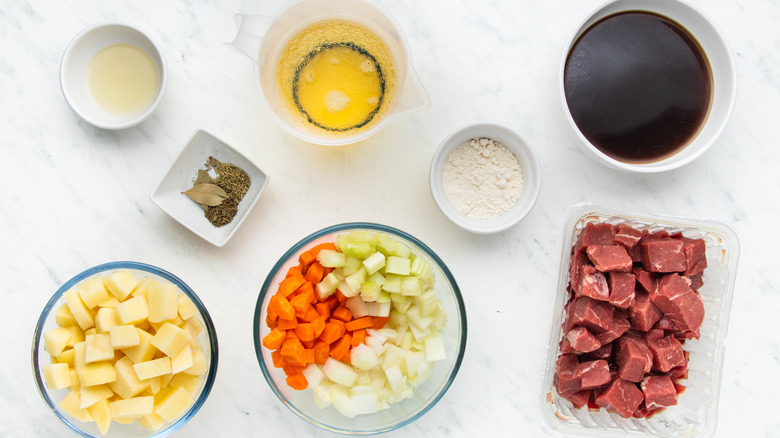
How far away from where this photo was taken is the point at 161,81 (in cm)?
185

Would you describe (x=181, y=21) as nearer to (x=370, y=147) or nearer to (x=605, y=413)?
(x=370, y=147)

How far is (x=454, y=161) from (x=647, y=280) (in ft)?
2.48

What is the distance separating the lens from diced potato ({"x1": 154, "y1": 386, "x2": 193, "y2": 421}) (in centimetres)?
164

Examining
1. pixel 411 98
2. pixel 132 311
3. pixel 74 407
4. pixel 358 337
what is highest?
pixel 411 98

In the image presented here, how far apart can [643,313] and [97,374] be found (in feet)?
5.58

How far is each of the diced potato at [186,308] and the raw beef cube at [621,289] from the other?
1331 millimetres

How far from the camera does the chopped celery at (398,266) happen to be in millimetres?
1615

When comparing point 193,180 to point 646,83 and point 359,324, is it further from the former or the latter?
point 646,83

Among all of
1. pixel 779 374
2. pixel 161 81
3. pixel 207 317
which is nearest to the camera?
pixel 207 317

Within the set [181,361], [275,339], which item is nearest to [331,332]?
[275,339]

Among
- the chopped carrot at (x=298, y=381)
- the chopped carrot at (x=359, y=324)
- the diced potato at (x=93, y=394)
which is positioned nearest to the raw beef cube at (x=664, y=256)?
the chopped carrot at (x=359, y=324)

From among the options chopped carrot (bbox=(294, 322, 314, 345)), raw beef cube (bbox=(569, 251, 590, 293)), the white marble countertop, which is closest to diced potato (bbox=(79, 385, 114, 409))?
the white marble countertop

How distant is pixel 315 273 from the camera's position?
1.66 metres

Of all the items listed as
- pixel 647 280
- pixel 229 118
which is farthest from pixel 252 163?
pixel 647 280
